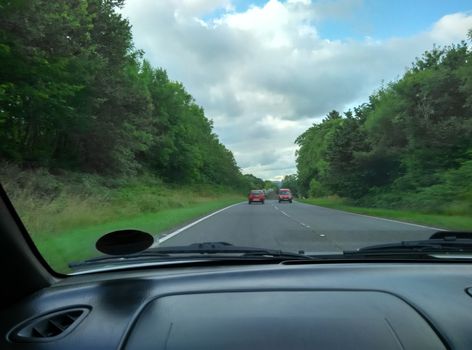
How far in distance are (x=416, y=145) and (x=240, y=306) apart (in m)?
38.9

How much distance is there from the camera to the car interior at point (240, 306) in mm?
2287

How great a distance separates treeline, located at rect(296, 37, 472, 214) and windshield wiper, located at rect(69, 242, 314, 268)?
85.0 feet

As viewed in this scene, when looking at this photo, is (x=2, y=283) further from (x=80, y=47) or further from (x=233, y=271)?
(x=80, y=47)

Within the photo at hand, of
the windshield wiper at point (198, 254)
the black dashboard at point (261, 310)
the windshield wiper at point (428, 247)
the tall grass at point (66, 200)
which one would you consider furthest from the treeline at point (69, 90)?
the black dashboard at point (261, 310)

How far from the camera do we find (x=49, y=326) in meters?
2.65

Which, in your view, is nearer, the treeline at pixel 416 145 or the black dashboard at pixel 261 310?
the black dashboard at pixel 261 310

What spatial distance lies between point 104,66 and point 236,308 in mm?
29714

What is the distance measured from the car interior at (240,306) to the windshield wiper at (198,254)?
0.48 metres

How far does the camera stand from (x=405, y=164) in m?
43.1

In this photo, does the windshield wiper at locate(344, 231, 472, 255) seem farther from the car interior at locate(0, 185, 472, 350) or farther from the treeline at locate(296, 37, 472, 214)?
the treeline at locate(296, 37, 472, 214)

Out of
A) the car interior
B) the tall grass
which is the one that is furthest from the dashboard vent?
the tall grass

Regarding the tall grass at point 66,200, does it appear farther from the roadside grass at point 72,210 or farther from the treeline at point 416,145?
the treeline at point 416,145

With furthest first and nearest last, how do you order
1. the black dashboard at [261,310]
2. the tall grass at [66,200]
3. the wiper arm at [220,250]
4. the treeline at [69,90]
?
the treeline at [69,90] → the tall grass at [66,200] → the wiper arm at [220,250] → the black dashboard at [261,310]

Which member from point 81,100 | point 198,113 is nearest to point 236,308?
point 81,100
